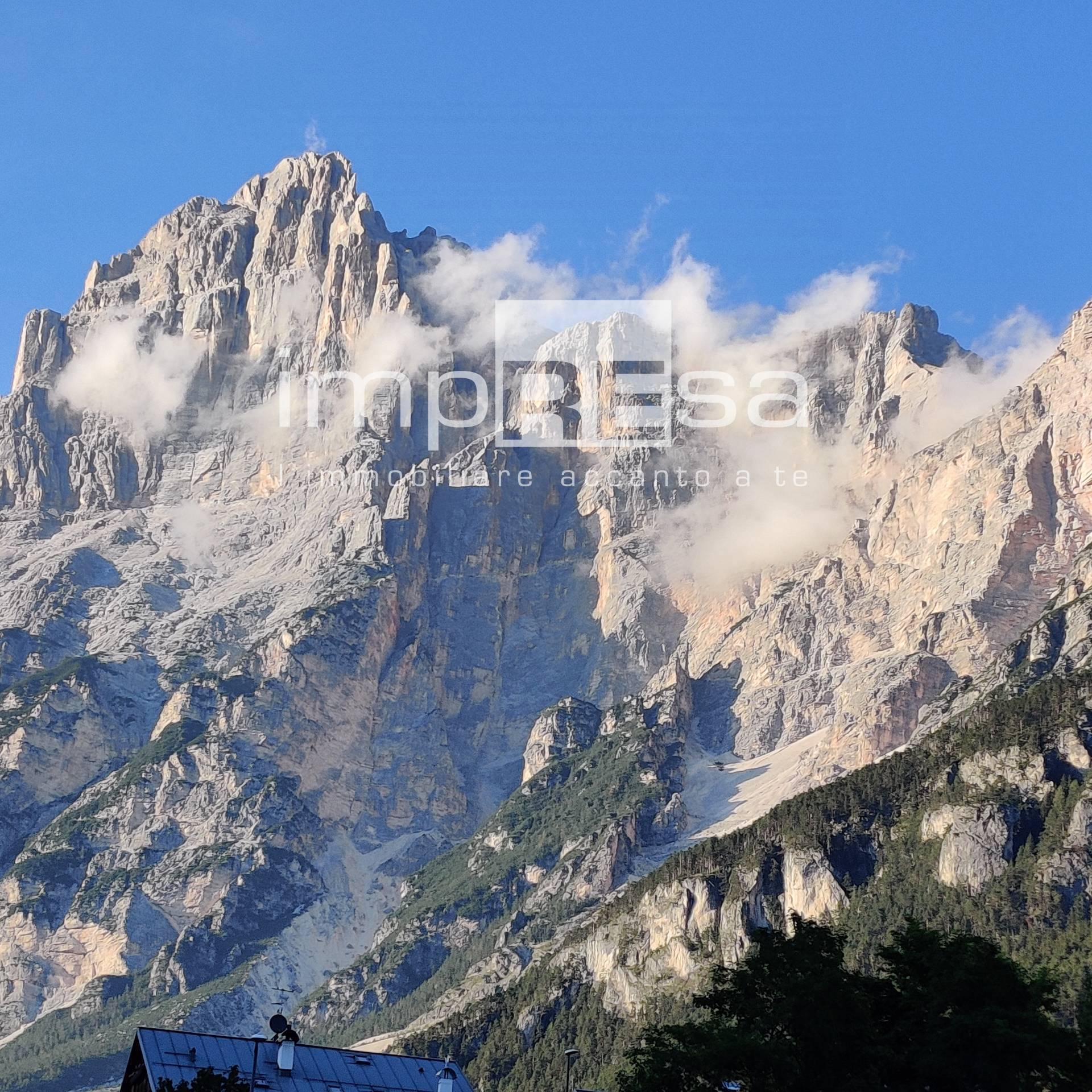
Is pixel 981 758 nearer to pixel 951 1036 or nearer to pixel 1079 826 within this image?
pixel 1079 826

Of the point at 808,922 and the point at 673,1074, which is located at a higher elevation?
the point at 808,922

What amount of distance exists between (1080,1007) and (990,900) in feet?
349

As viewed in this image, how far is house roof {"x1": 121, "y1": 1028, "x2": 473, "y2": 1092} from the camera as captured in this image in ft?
262

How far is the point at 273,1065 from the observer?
8250 centimetres

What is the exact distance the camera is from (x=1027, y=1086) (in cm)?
6544

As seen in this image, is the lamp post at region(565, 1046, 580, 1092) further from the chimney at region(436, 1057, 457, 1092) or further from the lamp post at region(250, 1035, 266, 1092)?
the lamp post at region(250, 1035, 266, 1092)

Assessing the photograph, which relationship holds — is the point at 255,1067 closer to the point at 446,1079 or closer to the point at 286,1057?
the point at 286,1057

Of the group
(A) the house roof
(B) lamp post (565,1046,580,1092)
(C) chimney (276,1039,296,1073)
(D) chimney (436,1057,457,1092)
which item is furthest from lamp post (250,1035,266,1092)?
(B) lamp post (565,1046,580,1092)

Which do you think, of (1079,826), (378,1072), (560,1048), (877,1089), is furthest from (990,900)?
(877,1089)

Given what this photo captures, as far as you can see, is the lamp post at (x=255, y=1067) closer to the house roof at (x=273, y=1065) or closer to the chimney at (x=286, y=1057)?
the house roof at (x=273, y=1065)

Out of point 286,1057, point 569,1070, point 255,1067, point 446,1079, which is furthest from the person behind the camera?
point 569,1070

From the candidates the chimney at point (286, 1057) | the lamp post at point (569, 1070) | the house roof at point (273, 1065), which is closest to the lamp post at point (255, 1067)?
the house roof at point (273, 1065)

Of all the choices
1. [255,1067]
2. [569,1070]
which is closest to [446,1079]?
[255,1067]

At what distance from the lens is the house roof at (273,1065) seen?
80.0 meters
